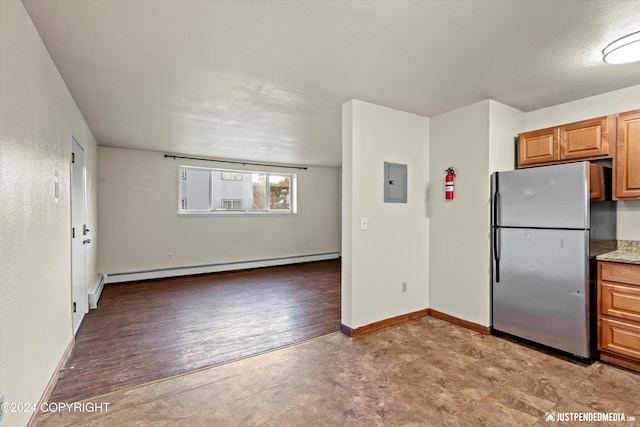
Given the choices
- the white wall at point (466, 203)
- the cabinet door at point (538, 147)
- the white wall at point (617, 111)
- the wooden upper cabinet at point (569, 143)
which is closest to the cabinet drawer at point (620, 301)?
the white wall at point (617, 111)

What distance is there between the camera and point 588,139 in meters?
2.83

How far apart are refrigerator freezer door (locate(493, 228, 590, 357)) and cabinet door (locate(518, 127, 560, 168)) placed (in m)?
0.76

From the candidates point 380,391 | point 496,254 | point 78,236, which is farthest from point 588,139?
point 78,236

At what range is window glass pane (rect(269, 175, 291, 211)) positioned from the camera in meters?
7.18

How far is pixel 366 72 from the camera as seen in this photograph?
2.55 meters

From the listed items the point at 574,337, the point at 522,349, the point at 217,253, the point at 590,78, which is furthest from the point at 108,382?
the point at 590,78

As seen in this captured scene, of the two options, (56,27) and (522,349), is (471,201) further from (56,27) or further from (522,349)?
(56,27)

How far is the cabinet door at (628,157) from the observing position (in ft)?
8.55

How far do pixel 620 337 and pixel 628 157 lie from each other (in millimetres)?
1484

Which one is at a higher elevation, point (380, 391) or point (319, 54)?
point (319, 54)

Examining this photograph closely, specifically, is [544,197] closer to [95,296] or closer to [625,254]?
[625,254]

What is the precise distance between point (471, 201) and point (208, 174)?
4965mm

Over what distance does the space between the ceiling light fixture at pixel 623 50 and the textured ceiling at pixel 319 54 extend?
0.07m

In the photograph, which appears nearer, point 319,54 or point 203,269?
point 319,54
